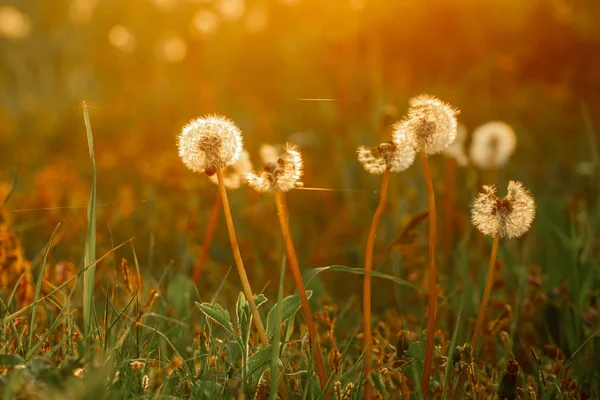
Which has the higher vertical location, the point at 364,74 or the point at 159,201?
the point at 364,74

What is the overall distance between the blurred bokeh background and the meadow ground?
2 centimetres

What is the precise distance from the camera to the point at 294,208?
12.0 feet

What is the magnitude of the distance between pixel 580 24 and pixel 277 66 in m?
2.83

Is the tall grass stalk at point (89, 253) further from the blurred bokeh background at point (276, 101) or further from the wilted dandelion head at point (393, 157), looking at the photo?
the blurred bokeh background at point (276, 101)

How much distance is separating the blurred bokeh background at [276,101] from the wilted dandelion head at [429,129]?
1002mm

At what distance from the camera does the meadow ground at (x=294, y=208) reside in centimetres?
141

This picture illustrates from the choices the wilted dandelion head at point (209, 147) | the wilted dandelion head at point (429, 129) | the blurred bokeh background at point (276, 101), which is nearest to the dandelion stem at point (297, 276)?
the wilted dandelion head at point (209, 147)

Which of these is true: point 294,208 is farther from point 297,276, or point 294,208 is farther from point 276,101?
point 297,276

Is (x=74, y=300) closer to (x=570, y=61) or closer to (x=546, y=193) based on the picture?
(x=546, y=193)

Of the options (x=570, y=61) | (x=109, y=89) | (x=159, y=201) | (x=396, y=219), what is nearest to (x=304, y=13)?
(x=109, y=89)

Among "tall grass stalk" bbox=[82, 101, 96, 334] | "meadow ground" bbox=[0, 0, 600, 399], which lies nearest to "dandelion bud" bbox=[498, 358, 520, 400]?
"meadow ground" bbox=[0, 0, 600, 399]

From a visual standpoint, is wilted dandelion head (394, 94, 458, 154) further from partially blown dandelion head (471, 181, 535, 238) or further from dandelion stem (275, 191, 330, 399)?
dandelion stem (275, 191, 330, 399)

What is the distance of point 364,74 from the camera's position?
5.40 metres

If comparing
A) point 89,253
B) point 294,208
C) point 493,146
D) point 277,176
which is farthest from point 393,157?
point 294,208
